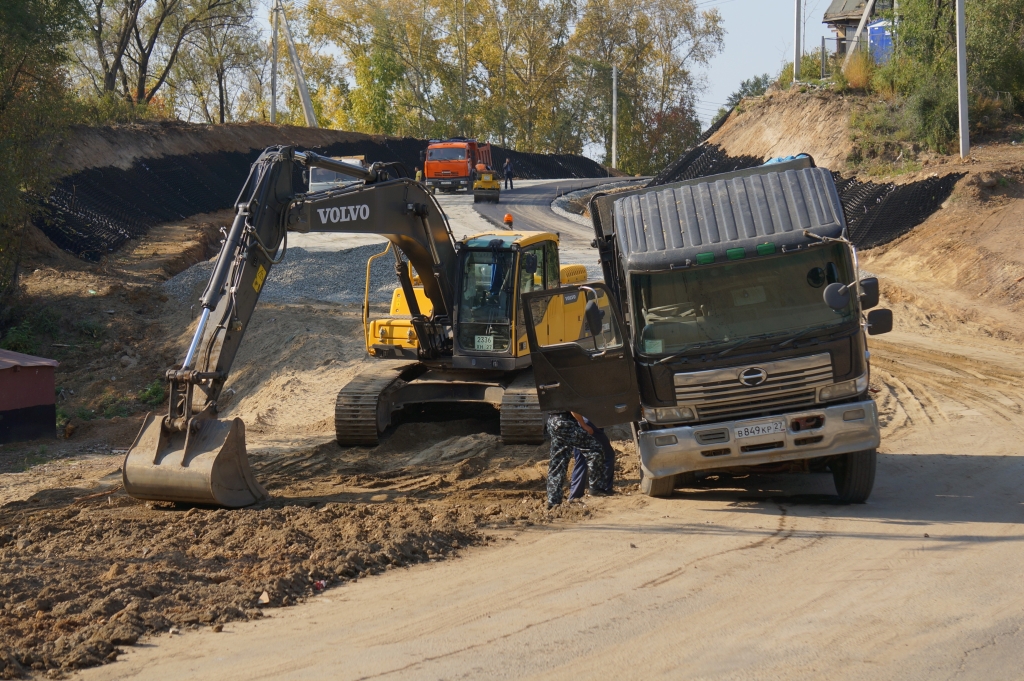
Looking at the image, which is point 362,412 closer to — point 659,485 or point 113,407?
point 659,485

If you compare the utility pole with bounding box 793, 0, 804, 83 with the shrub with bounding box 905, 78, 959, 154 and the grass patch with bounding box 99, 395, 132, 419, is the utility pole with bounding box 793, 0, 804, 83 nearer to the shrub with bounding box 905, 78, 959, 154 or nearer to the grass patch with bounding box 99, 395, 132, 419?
the shrub with bounding box 905, 78, 959, 154

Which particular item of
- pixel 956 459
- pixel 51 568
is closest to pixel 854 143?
pixel 956 459

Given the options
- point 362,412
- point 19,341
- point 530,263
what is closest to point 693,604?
point 530,263

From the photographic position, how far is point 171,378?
9.22m

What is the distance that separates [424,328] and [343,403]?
146cm

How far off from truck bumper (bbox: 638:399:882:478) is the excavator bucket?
3.98 m

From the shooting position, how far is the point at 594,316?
27.7ft

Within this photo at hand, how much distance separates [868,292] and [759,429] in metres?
1.51

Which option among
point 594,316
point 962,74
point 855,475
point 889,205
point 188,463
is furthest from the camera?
point 889,205

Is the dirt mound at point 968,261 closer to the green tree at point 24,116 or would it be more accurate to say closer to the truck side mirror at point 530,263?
the truck side mirror at point 530,263

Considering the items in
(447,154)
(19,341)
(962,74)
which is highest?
(447,154)

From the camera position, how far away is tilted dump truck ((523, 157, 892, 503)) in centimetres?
852

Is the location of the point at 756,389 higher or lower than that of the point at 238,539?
higher

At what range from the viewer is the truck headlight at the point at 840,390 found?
8578 mm
